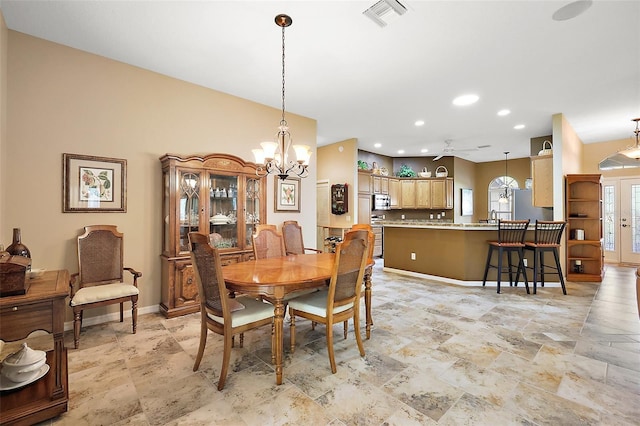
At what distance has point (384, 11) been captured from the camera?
2410mm

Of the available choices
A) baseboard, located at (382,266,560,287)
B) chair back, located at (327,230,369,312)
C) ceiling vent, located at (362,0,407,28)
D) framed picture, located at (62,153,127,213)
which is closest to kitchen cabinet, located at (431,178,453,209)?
baseboard, located at (382,266,560,287)

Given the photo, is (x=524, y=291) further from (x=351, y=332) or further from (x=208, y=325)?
(x=208, y=325)

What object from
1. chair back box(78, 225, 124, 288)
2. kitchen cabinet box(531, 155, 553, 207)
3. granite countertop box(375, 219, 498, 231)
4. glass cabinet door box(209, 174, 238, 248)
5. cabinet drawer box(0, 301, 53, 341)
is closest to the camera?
cabinet drawer box(0, 301, 53, 341)

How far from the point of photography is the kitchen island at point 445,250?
4.80m

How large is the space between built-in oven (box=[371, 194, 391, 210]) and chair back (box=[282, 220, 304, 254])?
419cm

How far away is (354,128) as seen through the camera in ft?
19.1

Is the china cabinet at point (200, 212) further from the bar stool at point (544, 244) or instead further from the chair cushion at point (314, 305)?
the bar stool at point (544, 244)

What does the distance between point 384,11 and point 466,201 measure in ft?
25.6

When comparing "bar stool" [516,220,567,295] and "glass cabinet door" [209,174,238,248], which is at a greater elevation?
"glass cabinet door" [209,174,238,248]

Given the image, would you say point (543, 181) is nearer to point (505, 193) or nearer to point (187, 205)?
point (505, 193)

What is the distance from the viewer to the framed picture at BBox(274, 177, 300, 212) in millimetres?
4707

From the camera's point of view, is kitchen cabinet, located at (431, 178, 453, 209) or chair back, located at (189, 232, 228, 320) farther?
kitchen cabinet, located at (431, 178, 453, 209)

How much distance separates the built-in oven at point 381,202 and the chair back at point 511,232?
3.56 metres

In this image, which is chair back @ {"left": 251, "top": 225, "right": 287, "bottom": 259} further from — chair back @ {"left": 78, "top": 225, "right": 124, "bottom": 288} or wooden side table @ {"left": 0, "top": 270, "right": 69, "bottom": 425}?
wooden side table @ {"left": 0, "top": 270, "right": 69, "bottom": 425}
